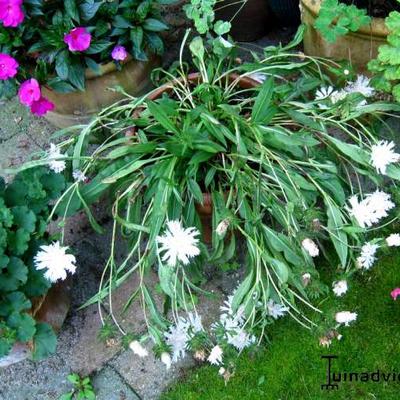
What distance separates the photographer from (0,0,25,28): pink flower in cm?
190

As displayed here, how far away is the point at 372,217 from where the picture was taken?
1.66 meters

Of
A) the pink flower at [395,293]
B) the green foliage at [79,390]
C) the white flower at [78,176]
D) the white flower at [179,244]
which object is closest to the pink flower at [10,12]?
the white flower at [78,176]

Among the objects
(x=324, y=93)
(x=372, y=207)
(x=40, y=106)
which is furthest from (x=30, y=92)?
(x=372, y=207)

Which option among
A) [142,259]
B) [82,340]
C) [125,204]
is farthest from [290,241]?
[82,340]

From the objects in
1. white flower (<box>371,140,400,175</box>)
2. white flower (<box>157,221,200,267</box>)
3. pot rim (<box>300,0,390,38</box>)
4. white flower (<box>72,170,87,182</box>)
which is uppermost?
pot rim (<box>300,0,390,38</box>)

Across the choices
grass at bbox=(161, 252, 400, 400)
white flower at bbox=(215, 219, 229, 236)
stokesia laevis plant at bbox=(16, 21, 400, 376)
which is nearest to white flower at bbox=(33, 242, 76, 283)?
stokesia laevis plant at bbox=(16, 21, 400, 376)

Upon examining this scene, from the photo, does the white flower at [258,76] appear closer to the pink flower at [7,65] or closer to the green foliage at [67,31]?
the green foliage at [67,31]

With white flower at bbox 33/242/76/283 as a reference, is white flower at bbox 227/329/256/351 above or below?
below

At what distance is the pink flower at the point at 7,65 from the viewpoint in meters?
2.02

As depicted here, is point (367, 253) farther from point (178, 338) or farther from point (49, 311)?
point (49, 311)

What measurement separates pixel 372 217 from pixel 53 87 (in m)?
1.20

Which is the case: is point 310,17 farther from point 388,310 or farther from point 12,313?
point 12,313

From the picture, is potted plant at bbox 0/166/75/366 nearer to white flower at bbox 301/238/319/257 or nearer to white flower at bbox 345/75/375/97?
white flower at bbox 301/238/319/257

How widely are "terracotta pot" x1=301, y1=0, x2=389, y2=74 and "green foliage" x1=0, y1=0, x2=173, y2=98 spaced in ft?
1.72
